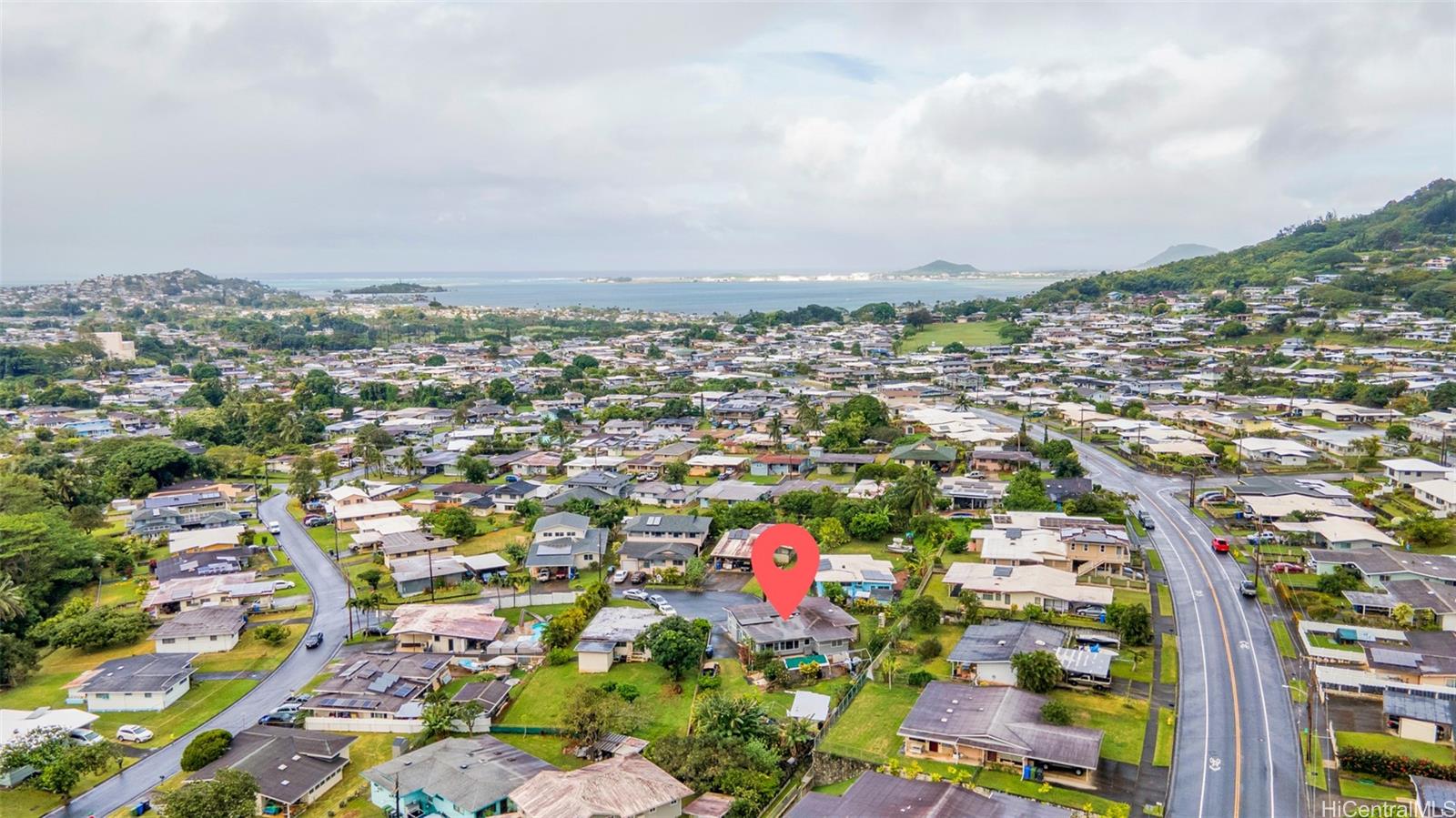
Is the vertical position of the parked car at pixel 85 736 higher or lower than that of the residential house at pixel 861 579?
lower

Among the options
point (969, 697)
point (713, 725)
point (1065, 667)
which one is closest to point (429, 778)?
point (713, 725)

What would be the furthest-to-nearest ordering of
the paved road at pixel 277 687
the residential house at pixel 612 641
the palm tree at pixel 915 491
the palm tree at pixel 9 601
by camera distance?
the palm tree at pixel 915 491, the palm tree at pixel 9 601, the residential house at pixel 612 641, the paved road at pixel 277 687

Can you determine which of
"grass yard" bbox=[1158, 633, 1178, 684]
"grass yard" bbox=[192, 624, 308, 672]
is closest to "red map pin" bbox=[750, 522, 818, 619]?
"grass yard" bbox=[1158, 633, 1178, 684]

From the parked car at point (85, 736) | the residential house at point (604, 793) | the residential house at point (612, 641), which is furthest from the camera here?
the residential house at point (612, 641)

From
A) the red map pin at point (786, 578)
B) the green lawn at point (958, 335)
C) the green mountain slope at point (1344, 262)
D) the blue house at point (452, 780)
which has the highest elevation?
the green mountain slope at point (1344, 262)

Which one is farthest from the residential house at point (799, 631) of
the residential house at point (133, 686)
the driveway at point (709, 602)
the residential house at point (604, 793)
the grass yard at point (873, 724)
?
the residential house at point (133, 686)

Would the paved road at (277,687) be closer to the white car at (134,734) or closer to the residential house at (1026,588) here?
the white car at (134,734)

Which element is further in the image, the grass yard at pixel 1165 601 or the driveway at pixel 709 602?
the driveway at pixel 709 602
